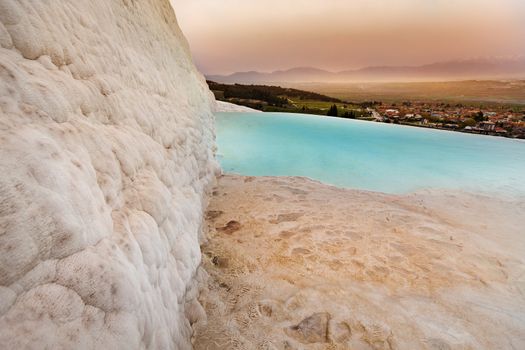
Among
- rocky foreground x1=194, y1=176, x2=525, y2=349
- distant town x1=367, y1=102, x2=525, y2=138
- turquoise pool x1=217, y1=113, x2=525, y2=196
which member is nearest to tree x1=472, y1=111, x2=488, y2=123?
distant town x1=367, y1=102, x2=525, y2=138

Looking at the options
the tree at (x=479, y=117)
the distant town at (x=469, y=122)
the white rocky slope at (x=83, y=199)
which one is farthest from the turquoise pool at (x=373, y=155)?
the white rocky slope at (x=83, y=199)

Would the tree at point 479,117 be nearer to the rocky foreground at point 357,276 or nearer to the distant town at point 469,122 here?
the distant town at point 469,122

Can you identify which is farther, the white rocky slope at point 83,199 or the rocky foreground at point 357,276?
the rocky foreground at point 357,276

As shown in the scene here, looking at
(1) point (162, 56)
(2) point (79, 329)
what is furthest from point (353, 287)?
(1) point (162, 56)

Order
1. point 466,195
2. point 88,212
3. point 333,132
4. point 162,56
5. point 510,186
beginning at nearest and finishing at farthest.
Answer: point 88,212
point 162,56
point 466,195
point 510,186
point 333,132

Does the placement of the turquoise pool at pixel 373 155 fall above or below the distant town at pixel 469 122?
below

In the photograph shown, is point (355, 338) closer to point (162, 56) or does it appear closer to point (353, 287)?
point (353, 287)
